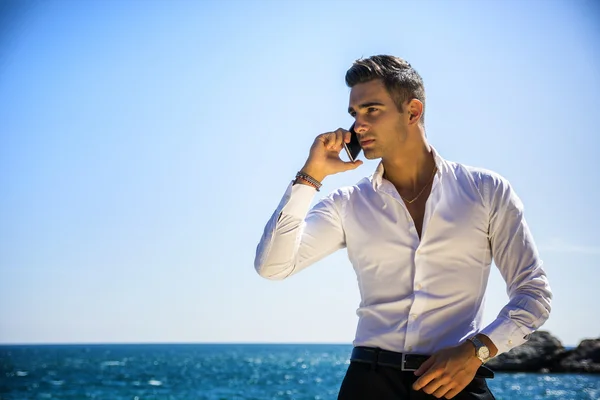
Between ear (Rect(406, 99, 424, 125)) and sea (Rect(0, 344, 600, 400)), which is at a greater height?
A: ear (Rect(406, 99, 424, 125))

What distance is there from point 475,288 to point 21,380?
42.1 metres

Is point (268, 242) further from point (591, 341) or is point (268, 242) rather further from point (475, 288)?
point (591, 341)

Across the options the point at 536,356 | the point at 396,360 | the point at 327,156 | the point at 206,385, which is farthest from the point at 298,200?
the point at 536,356

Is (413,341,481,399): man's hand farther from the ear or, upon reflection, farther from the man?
the ear

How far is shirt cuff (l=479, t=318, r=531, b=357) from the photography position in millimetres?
1887

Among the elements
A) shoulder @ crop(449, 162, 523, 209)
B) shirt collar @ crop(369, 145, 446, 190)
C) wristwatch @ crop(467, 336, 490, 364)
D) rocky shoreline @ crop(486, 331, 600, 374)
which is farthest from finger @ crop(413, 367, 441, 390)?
rocky shoreline @ crop(486, 331, 600, 374)

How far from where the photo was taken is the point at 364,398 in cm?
204

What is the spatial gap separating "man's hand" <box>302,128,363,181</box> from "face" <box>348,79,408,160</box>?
3.6 inches

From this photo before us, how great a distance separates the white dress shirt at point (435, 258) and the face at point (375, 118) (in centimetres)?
13

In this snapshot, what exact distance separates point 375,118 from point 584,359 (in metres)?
42.1

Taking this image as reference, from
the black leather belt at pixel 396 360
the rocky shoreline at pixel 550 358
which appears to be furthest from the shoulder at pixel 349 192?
the rocky shoreline at pixel 550 358

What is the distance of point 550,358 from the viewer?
41.1 m

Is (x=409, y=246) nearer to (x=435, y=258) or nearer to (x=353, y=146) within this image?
(x=435, y=258)

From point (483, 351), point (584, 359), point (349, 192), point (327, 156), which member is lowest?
point (584, 359)
